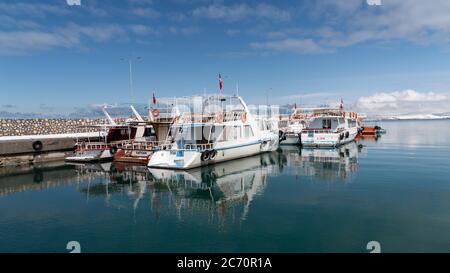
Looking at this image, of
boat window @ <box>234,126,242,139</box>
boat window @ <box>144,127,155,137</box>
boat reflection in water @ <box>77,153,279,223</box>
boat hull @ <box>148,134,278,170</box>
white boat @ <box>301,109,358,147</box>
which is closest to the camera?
boat reflection in water @ <box>77,153,279,223</box>

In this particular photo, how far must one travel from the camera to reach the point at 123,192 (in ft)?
59.7

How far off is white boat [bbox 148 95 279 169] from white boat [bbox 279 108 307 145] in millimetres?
11768

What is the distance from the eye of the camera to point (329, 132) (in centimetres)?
3975

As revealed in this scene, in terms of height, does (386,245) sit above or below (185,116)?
below

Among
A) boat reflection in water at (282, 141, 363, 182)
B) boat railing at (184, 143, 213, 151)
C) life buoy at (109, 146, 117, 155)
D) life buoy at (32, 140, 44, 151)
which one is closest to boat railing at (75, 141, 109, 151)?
life buoy at (109, 146, 117, 155)

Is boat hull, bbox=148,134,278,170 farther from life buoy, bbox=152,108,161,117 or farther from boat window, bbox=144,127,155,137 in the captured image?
boat window, bbox=144,127,155,137

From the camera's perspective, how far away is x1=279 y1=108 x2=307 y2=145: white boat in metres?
43.7

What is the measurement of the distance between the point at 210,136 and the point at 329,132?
19.5m

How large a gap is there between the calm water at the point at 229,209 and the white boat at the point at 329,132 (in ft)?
44.1

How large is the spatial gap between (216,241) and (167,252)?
1.73 m

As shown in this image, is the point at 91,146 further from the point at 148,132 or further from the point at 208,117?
the point at 208,117

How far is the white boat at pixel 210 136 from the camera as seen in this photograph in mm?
24766
